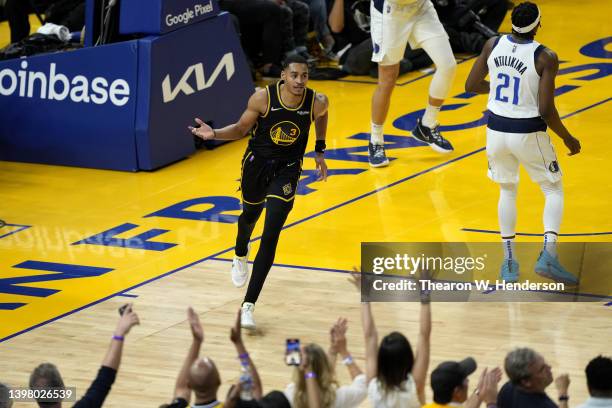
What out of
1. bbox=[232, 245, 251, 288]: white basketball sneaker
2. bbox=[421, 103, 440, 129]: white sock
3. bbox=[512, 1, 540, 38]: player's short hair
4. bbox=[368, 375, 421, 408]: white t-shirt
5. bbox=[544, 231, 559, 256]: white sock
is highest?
bbox=[512, 1, 540, 38]: player's short hair

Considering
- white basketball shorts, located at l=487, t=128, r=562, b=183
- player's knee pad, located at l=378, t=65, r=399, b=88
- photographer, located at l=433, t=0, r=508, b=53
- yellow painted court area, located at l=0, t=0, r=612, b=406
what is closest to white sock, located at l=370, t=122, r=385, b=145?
yellow painted court area, located at l=0, t=0, r=612, b=406

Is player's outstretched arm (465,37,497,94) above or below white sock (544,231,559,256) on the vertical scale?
above

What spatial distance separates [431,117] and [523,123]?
3.76 metres

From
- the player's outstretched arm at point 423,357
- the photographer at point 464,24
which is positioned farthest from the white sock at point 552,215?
the photographer at point 464,24

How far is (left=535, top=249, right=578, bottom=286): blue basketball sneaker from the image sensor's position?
9578 mm

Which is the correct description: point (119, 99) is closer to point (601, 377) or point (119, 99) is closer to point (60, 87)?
point (60, 87)

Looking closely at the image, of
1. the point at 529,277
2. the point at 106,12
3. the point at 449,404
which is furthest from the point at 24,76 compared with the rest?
the point at 449,404

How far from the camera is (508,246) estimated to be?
974cm

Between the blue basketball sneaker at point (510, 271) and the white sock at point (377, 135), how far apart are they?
10.8 feet

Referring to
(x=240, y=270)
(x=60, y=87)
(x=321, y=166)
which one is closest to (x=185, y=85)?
(x=60, y=87)

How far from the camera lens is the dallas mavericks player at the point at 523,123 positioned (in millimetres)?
9219

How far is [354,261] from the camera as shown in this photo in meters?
10.4

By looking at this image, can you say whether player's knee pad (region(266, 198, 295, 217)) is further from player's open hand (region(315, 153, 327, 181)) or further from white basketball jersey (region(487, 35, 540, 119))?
white basketball jersey (region(487, 35, 540, 119))

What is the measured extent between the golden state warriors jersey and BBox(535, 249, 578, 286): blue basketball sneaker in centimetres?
192
